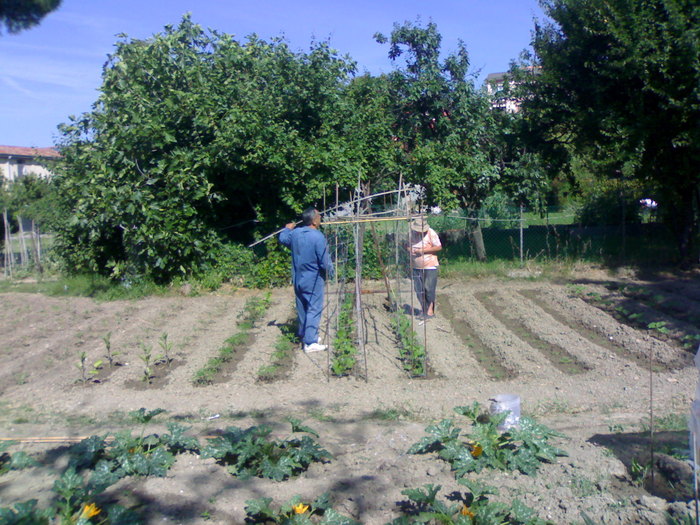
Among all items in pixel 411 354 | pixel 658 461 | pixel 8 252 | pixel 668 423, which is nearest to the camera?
pixel 658 461

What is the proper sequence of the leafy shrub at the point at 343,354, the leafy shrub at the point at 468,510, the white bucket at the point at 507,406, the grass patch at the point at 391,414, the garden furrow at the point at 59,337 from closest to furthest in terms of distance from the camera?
the leafy shrub at the point at 468,510, the white bucket at the point at 507,406, the grass patch at the point at 391,414, the leafy shrub at the point at 343,354, the garden furrow at the point at 59,337

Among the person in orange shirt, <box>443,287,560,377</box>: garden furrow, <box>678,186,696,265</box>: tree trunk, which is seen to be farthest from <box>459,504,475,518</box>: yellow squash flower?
<box>678,186,696,265</box>: tree trunk

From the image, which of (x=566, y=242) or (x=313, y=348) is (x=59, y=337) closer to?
(x=313, y=348)

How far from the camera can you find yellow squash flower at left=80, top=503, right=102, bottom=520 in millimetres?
3499

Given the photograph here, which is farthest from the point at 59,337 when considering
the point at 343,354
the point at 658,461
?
the point at 658,461

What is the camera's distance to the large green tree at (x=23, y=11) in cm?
512

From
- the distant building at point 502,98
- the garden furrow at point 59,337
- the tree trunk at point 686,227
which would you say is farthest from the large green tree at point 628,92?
the garden furrow at point 59,337

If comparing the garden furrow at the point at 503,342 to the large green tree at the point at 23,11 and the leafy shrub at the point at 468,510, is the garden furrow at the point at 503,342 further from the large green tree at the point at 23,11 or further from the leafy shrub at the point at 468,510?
the large green tree at the point at 23,11

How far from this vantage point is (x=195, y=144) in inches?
476

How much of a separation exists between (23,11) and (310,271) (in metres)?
4.15

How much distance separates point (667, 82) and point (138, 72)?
31.0ft

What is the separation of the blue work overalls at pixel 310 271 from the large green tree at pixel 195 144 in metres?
3.75

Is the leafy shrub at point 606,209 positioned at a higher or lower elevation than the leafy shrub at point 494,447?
higher

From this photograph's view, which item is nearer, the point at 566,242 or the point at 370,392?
the point at 370,392
